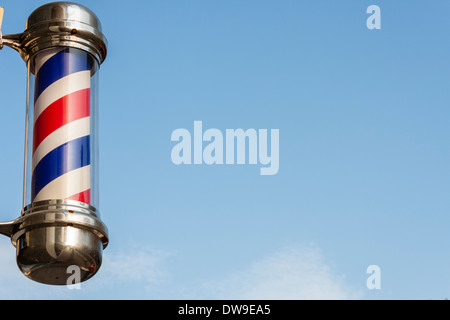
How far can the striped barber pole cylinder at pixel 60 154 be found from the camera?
4.36 metres

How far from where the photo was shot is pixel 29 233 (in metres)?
4.39

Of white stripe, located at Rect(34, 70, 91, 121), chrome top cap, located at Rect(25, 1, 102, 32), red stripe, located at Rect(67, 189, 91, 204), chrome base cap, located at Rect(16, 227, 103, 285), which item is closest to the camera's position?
chrome base cap, located at Rect(16, 227, 103, 285)

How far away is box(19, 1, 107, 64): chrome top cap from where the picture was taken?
4738 mm

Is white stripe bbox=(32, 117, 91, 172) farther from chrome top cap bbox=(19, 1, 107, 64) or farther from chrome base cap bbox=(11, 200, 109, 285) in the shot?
chrome top cap bbox=(19, 1, 107, 64)

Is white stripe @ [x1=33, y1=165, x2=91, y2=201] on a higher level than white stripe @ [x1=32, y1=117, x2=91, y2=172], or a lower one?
lower

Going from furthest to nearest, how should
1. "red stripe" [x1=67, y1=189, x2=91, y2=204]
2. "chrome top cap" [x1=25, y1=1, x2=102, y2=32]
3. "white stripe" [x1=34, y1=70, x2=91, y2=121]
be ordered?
"chrome top cap" [x1=25, y1=1, x2=102, y2=32]
"white stripe" [x1=34, y1=70, x2=91, y2=121]
"red stripe" [x1=67, y1=189, x2=91, y2=204]

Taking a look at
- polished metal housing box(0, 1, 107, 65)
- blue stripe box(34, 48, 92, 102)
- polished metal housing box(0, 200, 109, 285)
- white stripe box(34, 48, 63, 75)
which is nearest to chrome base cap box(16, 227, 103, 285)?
polished metal housing box(0, 200, 109, 285)

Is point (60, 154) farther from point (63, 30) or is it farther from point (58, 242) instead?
point (63, 30)

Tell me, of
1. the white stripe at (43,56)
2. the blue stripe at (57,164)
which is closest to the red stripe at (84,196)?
the blue stripe at (57,164)

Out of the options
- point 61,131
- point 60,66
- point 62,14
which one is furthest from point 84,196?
point 62,14

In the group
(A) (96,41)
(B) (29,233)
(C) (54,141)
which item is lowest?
(B) (29,233)
